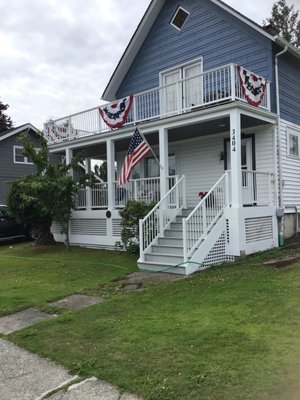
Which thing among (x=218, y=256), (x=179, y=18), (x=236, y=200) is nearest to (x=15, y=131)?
(x=179, y=18)

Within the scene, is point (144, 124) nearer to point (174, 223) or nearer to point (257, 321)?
point (174, 223)

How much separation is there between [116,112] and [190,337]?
10.2m

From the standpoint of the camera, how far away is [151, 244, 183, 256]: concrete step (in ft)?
33.6

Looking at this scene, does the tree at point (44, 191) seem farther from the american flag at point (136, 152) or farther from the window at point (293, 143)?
the window at point (293, 143)

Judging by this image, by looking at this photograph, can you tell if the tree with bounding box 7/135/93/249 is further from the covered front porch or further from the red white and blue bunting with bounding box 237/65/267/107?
the red white and blue bunting with bounding box 237/65/267/107

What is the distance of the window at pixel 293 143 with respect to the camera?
43.4 ft

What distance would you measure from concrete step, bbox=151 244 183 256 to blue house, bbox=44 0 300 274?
28 mm

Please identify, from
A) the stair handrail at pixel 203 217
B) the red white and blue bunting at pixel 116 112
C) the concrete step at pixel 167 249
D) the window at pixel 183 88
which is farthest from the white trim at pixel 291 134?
the concrete step at pixel 167 249

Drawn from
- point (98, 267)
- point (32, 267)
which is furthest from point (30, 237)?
point (98, 267)

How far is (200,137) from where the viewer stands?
568 inches

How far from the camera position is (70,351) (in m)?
4.92

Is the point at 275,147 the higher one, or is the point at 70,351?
the point at 275,147

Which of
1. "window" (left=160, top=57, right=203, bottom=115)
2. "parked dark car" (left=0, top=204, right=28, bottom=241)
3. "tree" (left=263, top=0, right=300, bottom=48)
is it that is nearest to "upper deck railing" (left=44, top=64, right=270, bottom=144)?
"window" (left=160, top=57, right=203, bottom=115)

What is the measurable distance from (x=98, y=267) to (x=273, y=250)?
188 inches
